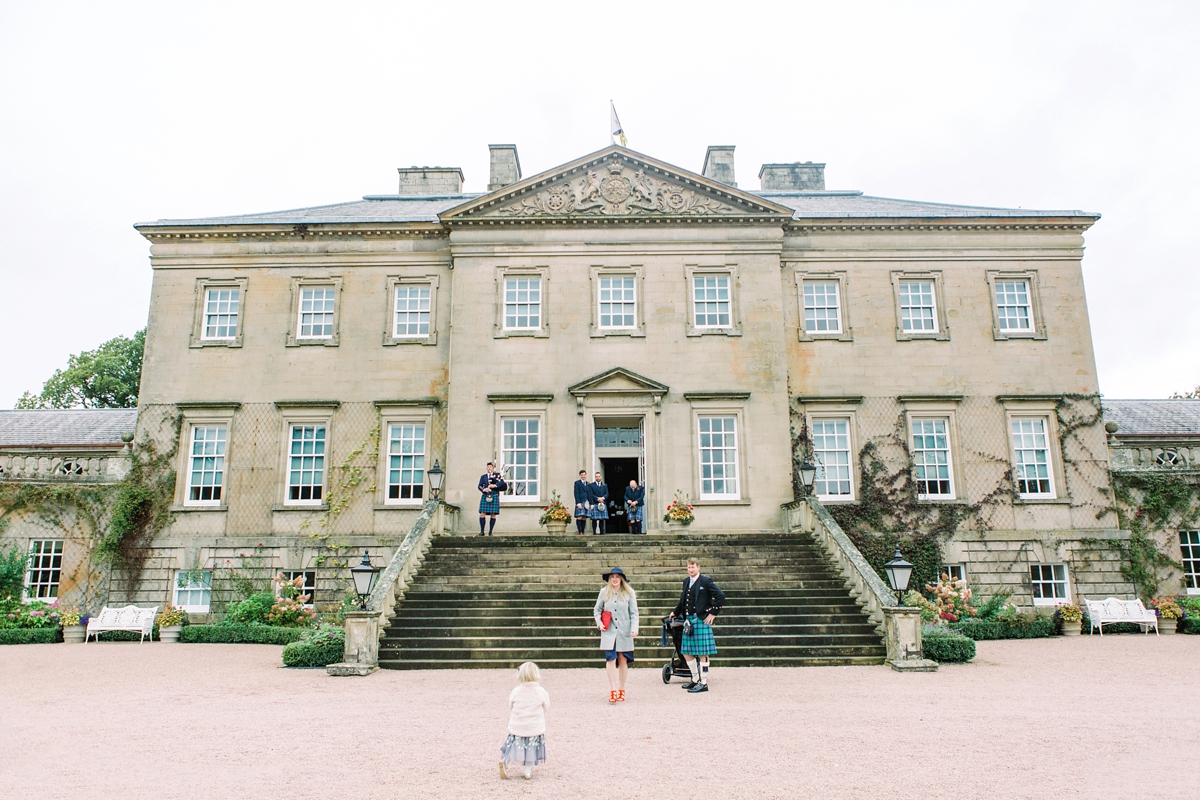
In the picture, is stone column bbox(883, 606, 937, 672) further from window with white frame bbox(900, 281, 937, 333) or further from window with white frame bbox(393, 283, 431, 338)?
window with white frame bbox(393, 283, 431, 338)

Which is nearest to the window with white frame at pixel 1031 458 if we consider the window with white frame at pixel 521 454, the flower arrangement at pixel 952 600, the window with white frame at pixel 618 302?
the flower arrangement at pixel 952 600

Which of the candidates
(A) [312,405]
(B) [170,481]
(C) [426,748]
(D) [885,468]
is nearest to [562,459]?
(A) [312,405]

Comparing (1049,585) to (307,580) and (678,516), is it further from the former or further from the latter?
(307,580)

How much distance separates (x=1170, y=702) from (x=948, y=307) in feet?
46.7

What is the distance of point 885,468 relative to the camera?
71.3 ft

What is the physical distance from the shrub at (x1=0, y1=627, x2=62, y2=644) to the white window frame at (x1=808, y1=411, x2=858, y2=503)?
19168 mm

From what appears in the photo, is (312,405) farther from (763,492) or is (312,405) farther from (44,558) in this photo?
(763,492)

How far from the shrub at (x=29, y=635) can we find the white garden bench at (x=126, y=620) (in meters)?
0.70

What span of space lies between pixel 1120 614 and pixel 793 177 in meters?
16.9

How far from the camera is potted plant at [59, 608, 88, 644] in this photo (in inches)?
750

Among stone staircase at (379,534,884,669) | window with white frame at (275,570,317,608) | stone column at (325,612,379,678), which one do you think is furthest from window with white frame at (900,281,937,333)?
window with white frame at (275,570,317,608)

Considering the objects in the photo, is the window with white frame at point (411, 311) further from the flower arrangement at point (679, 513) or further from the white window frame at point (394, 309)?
the flower arrangement at point (679, 513)

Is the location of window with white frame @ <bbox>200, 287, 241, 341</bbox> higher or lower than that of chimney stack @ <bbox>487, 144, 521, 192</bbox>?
lower

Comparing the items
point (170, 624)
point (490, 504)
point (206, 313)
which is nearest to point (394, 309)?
point (206, 313)
